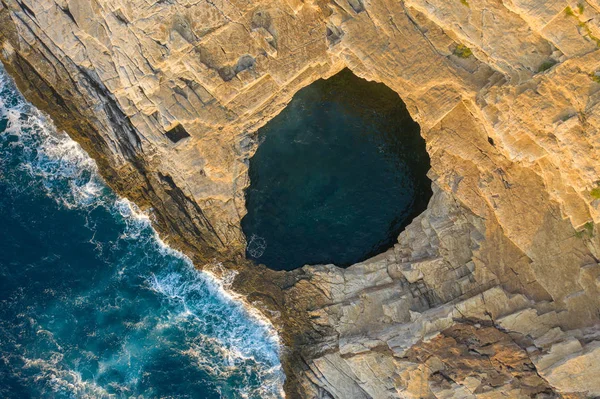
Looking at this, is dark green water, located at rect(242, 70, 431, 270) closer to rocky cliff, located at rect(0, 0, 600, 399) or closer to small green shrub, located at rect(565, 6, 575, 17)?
rocky cliff, located at rect(0, 0, 600, 399)

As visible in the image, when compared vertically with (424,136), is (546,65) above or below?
above

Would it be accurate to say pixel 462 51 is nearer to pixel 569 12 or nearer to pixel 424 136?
pixel 424 136

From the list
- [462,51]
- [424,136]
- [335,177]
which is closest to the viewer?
[462,51]

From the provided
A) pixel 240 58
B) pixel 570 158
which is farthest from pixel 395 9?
pixel 570 158

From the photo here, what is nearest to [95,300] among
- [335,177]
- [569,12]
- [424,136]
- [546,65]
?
[335,177]

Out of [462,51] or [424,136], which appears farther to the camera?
[424,136]

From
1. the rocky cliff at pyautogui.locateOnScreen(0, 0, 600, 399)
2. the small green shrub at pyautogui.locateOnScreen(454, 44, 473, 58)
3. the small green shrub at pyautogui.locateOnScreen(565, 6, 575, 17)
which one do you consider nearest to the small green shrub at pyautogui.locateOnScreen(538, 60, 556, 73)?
the rocky cliff at pyautogui.locateOnScreen(0, 0, 600, 399)

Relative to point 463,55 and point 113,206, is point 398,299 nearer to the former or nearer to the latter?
point 463,55
